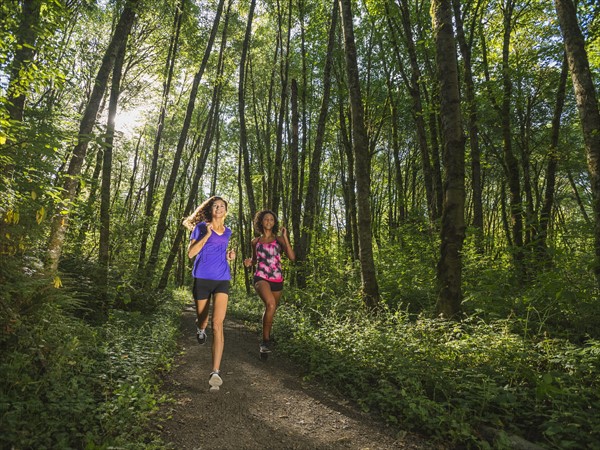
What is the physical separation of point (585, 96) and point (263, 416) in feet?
22.2

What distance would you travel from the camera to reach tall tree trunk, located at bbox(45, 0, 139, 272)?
5.11 metres

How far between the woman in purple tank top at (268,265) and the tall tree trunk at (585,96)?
480 centimetres

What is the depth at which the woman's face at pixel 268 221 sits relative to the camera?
19.5ft

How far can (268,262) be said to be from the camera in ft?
18.7

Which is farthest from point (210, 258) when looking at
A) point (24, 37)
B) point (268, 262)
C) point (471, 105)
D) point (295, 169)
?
point (471, 105)

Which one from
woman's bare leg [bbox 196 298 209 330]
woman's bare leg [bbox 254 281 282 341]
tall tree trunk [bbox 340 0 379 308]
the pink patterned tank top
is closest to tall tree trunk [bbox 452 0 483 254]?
tall tree trunk [bbox 340 0 379 308]

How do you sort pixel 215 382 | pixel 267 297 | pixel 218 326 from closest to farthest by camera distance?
pixel 215 382, pixel 218 326, pixel 267 297

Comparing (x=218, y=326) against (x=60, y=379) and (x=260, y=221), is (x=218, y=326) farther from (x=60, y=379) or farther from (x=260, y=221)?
(x=260, y=221)

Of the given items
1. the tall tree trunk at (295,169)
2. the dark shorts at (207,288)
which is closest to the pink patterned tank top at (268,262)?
the dark shorts at (207,288)

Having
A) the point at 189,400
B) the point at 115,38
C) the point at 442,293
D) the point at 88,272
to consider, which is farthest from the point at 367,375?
the point at 115,38

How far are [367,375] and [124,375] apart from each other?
121 inches

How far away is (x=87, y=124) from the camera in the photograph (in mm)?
5879

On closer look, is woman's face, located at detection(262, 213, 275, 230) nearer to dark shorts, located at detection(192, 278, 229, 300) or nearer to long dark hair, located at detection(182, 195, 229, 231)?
long dark hair, located at detection(182, 195, 229, 231)

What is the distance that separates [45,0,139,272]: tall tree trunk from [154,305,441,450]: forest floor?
273cm
